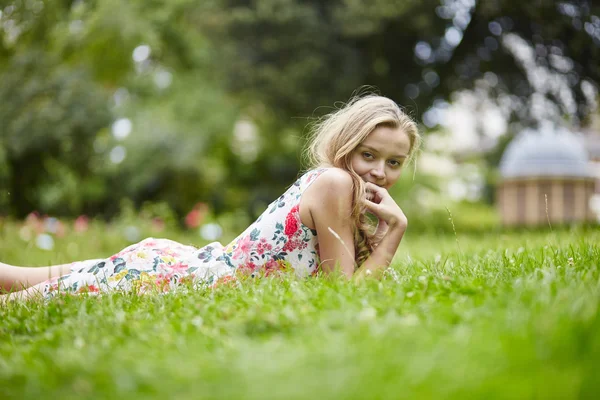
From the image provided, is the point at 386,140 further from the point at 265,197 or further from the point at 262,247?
the point at 265,197

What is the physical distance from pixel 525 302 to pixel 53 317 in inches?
73.6

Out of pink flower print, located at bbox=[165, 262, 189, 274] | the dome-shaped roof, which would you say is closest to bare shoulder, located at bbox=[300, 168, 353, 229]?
pink flower print, located at bbox=[165, 262, 189, 274]

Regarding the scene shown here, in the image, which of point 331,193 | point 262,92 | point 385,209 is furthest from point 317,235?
point 262,92

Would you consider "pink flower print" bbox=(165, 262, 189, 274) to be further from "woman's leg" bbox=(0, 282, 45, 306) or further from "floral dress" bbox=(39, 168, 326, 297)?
"woman's leg" bbox=(0, 282, 45, 306)

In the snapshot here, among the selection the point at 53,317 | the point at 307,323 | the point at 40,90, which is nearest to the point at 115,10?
the point at 40,90

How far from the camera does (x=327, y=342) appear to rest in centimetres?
155

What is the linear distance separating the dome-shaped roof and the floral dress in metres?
10.7

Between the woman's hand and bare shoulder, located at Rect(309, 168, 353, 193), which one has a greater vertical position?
bare shoulder, located at Rect(309, 168, 353, 193)

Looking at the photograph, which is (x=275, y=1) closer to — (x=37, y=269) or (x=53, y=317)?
(x=37, y=269)

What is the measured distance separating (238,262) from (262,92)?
9490 millimetres

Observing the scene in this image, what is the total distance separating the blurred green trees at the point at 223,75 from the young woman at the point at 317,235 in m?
6.82

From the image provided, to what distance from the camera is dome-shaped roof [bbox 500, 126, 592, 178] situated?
42.4 ft

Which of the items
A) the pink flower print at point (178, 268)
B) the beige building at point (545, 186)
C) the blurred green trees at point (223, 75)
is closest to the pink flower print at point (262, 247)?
the pink flower print at point (178, 268)

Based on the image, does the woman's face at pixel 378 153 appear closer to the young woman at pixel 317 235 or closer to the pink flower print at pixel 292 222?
the young woman at pixel 317 235
